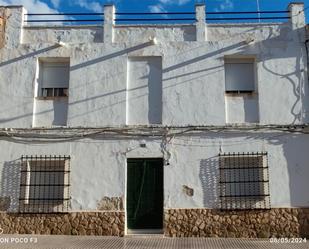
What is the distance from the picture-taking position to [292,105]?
12508 millimetres

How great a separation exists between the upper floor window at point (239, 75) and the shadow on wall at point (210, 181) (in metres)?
2.18

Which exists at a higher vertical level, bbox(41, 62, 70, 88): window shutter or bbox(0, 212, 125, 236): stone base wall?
bbox(41, 62, 70, 88): window shutter

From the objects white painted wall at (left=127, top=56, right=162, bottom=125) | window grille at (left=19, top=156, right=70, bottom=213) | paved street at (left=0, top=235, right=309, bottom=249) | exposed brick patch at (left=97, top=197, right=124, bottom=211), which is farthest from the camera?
white painted wall at (left=127, top=56, right=162, bottom=125)

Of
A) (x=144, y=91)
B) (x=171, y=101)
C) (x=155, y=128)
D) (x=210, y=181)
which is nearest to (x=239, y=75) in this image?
(x=171, y=101)

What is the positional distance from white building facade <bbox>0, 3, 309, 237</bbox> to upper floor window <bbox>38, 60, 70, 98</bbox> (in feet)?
0.10

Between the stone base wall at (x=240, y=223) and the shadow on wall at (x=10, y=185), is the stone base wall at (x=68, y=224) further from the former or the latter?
the stone base wall at (x=240, y=223)

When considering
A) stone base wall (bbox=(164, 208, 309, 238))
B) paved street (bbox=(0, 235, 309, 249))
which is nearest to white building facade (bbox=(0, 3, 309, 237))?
stone base wall (bbox=(164, 208, 309, 238))

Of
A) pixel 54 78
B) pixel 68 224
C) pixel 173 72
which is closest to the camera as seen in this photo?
pixel 68 224

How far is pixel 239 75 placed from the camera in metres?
12.9

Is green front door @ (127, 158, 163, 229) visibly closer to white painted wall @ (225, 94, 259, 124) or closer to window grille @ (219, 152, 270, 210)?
window grille @ (219, 152, 270, 210)

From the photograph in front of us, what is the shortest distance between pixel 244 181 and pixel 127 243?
3667 millimetres

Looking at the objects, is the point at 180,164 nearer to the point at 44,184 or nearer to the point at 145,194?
the point at 145,194

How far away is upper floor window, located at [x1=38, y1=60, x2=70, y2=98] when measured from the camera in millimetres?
13016
